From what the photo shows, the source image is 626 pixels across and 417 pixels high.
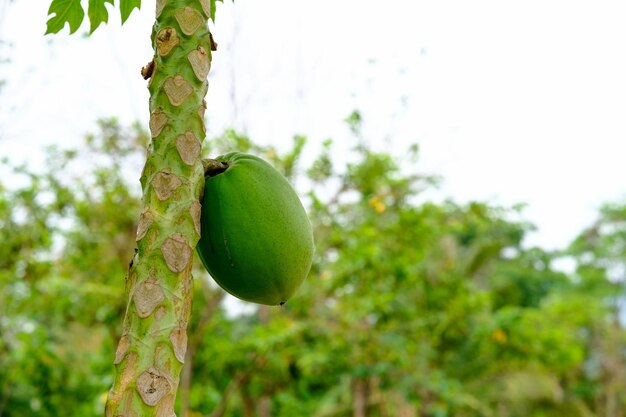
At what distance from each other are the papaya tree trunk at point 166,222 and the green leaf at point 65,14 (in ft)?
1.19

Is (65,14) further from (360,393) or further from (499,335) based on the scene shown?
(360,393)

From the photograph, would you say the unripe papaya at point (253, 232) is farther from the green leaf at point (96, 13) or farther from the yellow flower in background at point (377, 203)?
the yellow flower in background at point (377, 203)

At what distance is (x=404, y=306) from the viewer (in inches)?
280

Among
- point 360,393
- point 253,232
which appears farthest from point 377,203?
point 253,232

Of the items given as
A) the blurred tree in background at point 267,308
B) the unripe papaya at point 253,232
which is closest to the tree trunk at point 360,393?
the blurred tree in background at point 267,308

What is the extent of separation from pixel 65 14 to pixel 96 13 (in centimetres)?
6

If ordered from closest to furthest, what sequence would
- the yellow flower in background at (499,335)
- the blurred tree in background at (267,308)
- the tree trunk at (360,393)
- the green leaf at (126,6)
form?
1. the green leaf at (126,6)
2. the blurred tree in background at (267,308)
3. the yellow flower in background at (499,335)
4. the tree trunk at (360,393)

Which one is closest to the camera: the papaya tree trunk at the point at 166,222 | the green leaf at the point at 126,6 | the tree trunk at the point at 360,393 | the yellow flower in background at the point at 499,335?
the papaya tree trunk at the point at 166,222

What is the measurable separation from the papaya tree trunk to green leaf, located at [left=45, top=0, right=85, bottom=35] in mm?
363

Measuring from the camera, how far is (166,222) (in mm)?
890

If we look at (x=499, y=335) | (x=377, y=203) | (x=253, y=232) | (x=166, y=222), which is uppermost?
(x=377, y=203)

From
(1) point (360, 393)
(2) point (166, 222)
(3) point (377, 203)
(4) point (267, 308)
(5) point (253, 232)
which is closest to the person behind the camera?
(2) point (166, 222)

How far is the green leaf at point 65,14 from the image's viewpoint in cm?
131

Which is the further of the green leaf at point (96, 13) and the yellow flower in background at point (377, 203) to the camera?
the yellow flower in background at point (377, 203)
